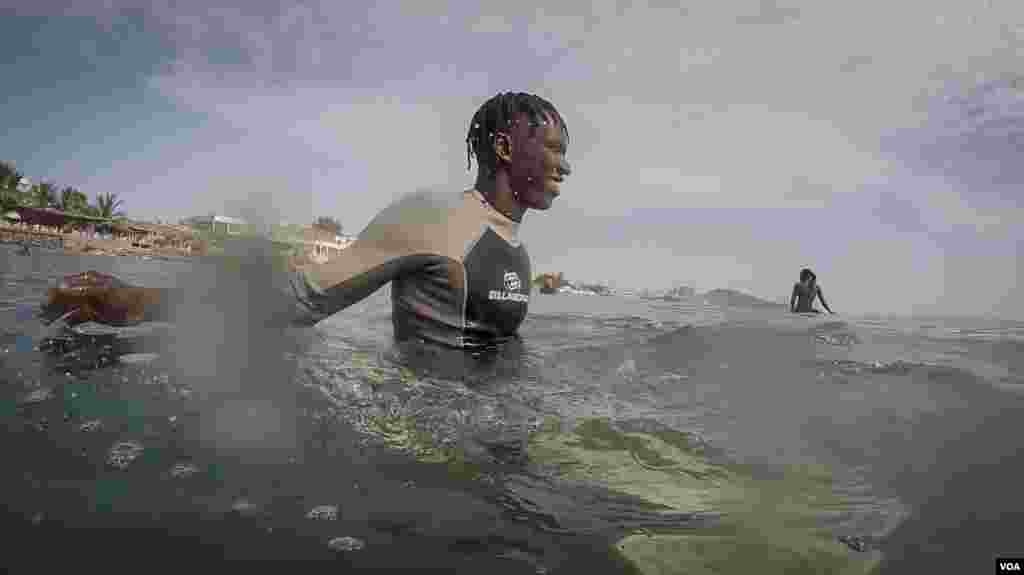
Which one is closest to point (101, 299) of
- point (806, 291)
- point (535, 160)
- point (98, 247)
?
point (535, 160)

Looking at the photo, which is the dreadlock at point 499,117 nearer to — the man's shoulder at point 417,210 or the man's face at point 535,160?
the man's face at point 535,160

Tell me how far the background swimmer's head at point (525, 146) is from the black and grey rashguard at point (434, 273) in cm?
23

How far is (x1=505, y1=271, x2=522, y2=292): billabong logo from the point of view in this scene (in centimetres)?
353

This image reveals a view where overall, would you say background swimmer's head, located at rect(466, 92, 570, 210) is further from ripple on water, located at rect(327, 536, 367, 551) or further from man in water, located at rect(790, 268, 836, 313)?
man in water, located at rect(790, 268, 836, 313)

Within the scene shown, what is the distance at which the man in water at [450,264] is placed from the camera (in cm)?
309

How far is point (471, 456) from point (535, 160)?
6.71ft

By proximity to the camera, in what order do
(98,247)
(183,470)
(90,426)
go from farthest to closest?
(98,247) < (90,426) < (183,470)

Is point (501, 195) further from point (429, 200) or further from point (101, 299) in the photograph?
point (101, 299)

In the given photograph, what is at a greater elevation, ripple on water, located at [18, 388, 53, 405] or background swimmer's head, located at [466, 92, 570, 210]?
background swimmer's head, located at [466, 92, 570, 210]

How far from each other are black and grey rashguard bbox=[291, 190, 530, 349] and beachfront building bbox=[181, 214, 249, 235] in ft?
1.30

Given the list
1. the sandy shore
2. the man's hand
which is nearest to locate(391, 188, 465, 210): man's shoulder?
the man's hand

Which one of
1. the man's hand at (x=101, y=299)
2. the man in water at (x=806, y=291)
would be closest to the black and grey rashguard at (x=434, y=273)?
the man's hand at (x=101, y=299)

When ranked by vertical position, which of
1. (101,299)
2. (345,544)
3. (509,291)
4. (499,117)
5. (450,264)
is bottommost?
(345,544)

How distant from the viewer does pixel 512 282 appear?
356cm
